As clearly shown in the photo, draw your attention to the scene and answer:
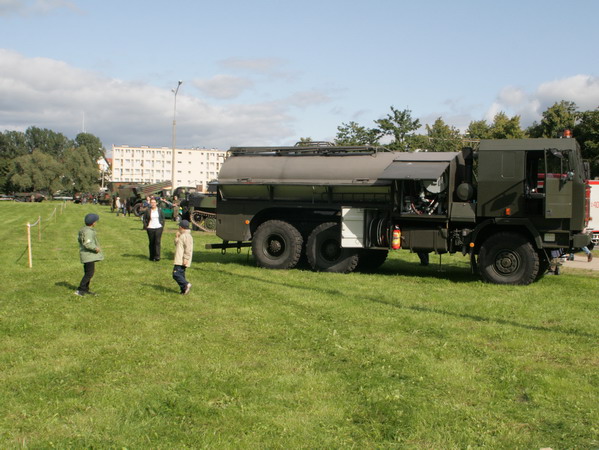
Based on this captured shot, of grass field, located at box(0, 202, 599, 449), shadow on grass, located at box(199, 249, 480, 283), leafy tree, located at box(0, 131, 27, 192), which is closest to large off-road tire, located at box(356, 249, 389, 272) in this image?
shadow on grass, located at box(199, 249, 480, 283)

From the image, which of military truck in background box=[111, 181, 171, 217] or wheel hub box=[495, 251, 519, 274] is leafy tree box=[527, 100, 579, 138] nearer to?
military truck in background box=[111, 181, 171, 217]

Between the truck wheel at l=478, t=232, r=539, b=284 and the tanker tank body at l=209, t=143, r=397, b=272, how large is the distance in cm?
224

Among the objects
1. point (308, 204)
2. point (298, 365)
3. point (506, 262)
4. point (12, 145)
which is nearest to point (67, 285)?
point (308, 204)

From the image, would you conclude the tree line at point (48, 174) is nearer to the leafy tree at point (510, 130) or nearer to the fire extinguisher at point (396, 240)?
the leafy tree at point (510, 130)

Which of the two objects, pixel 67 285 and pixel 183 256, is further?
pixel 67 285

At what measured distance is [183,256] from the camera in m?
11.8

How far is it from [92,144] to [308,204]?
15376 cm

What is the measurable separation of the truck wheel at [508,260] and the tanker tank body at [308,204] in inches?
88.4

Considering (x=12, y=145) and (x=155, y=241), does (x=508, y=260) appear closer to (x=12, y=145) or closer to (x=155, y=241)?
(x=155, y=241)

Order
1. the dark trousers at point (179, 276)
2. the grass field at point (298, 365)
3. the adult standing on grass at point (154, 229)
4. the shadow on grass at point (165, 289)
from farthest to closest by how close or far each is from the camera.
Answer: the adult standing on grass at point (154, 229)
the shadow on grass at point (165, 289)
the dark trousers at point (179, 276)
the grass field at point (298, 365)

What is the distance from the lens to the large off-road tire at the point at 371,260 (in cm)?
1614

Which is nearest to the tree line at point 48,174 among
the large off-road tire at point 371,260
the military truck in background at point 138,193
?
the military truck in background at point 138,193

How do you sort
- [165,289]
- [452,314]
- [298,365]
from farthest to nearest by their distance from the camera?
[165,289] → [452,314] → [298,365]

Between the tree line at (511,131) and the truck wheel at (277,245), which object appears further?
the tree line at (511,131)
